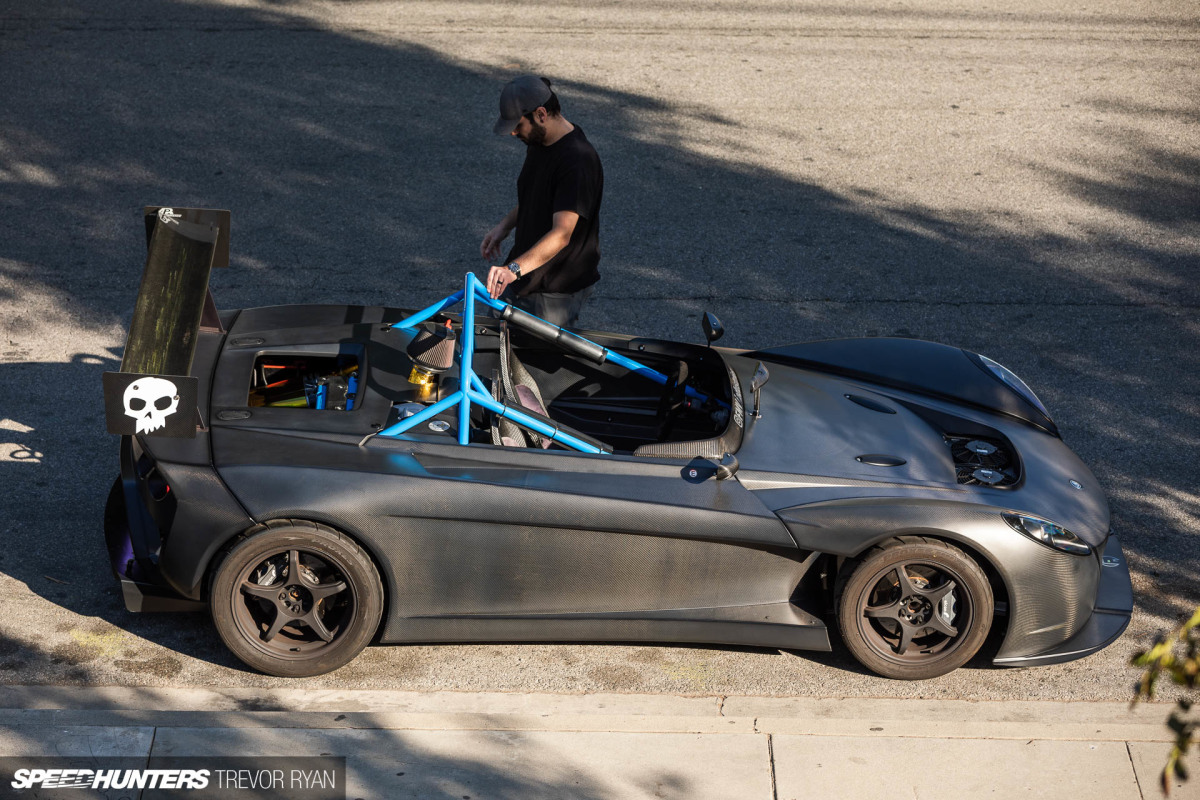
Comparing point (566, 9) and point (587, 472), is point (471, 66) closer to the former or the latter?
point (566, 9)

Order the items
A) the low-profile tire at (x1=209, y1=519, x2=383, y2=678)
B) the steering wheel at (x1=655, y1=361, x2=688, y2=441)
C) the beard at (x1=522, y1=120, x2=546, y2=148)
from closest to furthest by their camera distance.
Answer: the low-profile tire at (x1=209, y1=519, x2=383, y2=678)
the steering wheel at (x1=655, y1=361, x2=688, y2=441)
the beard at (x1=522, y1=120, x2=546, y2=148)

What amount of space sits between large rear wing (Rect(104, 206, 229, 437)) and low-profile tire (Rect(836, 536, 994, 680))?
2.50 metres

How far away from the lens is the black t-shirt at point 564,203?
209 inches

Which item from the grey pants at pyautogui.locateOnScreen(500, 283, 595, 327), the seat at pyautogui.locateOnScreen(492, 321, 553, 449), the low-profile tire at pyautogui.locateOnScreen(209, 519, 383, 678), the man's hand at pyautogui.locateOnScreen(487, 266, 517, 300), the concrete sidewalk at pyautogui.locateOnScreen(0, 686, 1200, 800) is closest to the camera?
the concrete sidewalk at pyautogui.locateOnScreen(0, 686, 1200, 800)

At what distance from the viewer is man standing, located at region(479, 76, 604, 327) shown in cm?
521

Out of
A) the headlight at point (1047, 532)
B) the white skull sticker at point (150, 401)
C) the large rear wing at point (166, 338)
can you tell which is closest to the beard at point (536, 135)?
the large rear wing at point (166, 338)

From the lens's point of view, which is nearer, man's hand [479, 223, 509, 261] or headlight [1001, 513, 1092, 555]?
headlight [1001, 513, 1092, 555]

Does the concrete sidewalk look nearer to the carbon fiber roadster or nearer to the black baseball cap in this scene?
the carbon fiber roadster

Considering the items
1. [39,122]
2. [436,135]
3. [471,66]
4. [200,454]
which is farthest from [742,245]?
[39,122]

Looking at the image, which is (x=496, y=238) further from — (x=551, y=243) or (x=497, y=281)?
(x=497, y=281)

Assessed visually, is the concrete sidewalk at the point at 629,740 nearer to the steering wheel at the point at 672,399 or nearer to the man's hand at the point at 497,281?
the steering wheel at the point at 672,399

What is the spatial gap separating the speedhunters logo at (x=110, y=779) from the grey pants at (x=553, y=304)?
2.55 meters

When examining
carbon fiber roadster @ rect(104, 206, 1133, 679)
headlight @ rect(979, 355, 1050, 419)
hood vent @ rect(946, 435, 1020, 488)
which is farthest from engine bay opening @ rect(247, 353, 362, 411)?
headlight @ rect(979, 355, 1050, 419)

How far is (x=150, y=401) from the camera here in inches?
159
